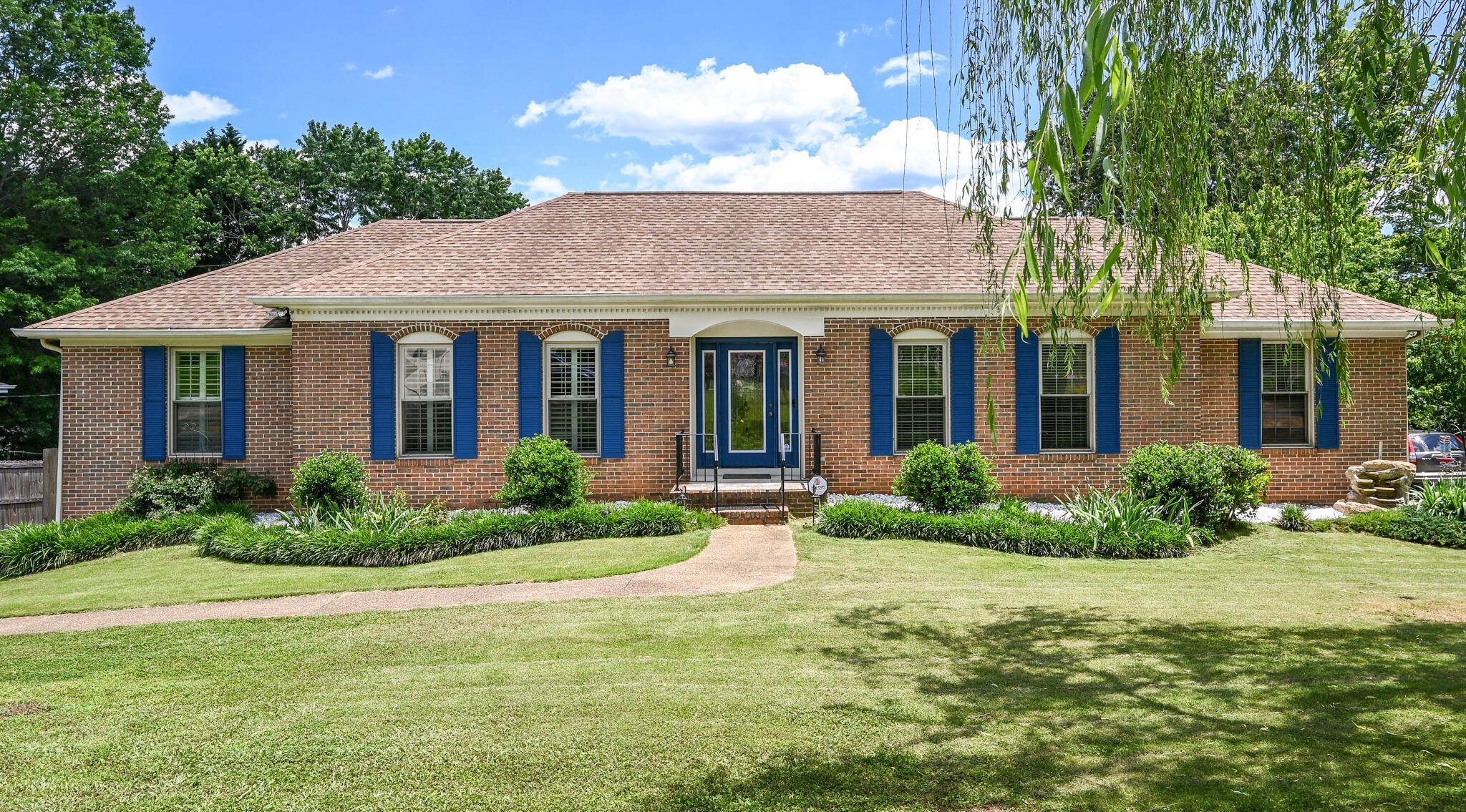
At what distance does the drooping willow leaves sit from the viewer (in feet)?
16.0

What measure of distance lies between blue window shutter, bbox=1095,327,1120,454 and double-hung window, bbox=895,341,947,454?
7.59 ft

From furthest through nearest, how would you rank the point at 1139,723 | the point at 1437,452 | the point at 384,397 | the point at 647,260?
the point at 1437,452
the point at 647,260
the point at 384,397
the point at 1139,723

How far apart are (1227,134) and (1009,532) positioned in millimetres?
5279

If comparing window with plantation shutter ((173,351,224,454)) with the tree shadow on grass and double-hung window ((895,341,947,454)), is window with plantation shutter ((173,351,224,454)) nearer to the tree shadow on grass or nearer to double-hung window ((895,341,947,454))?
double-hung window ((895,341,947,454))

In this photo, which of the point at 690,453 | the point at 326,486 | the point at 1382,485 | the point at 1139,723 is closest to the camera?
the point at 1139,723

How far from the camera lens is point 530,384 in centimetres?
1302

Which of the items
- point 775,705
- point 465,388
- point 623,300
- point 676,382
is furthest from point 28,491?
point 775,705

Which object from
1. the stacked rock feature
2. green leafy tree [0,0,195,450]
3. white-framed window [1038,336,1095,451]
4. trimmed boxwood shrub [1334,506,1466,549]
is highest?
green leafy tree [0,0,195,450]

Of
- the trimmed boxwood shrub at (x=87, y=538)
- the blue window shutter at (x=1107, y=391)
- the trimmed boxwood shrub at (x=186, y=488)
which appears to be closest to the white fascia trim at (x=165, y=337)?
the trimmed boxwood shrub at (x=186, y=488)

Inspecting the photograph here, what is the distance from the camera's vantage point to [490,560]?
956cm

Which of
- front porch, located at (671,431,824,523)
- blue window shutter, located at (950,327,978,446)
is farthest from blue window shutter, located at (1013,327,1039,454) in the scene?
front porch, located at (671,431,824,523)

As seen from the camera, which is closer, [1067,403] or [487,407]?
[487,407]

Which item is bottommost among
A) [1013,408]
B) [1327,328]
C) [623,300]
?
[1013,408]

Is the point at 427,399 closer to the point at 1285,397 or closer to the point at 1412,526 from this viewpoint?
the point at 1285,397
